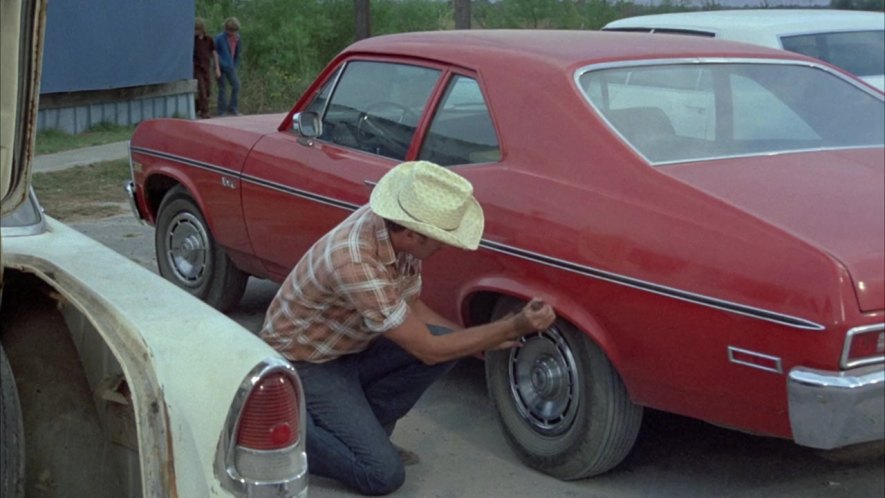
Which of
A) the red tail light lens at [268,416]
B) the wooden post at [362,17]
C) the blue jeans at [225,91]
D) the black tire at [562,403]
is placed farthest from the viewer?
the wooden post at [362,17]

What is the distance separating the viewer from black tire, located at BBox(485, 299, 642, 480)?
4.43 meters

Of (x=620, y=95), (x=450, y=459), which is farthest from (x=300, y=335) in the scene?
(x=620, y=95)

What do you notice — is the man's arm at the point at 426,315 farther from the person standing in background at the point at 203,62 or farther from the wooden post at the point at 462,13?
the person standing in background at the point at 203,62

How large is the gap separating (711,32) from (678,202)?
4905mm

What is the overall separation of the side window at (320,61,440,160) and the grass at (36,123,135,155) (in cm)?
877

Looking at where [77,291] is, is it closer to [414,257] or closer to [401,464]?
[414,257]

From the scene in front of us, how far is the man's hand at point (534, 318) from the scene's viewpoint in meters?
4.16

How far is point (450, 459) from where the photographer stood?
16.4 ft

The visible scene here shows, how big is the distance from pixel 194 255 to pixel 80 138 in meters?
9.05

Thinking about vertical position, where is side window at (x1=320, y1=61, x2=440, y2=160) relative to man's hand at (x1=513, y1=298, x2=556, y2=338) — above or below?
above

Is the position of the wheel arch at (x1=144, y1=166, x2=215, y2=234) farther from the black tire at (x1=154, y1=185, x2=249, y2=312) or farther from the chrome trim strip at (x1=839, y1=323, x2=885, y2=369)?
the chrome trim strip at (x1=839, y1=323, x2=885, y2=369)

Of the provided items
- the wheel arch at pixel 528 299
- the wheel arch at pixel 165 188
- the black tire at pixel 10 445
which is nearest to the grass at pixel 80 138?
the wheel arch at pixel 165 188

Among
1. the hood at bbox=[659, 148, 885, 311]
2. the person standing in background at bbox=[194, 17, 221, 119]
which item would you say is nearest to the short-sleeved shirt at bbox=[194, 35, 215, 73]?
the person standing in background at bbox=[194, 17, 221, 119]

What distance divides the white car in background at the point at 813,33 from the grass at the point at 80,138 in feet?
25.1
